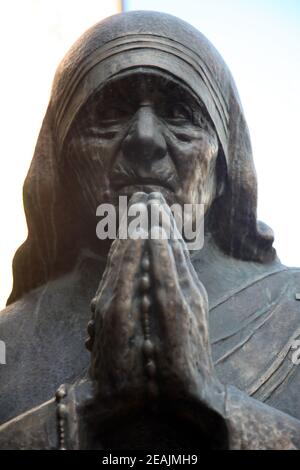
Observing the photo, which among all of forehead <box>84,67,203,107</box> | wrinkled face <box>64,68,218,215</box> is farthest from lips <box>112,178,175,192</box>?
forehead <box>84,67,203,107</box>

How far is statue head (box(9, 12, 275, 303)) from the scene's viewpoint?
7.13 ft

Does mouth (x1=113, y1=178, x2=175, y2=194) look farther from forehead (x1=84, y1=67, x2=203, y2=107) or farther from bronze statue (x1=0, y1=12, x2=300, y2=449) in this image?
forehead (x1=84, y1=67, x2=203, y2=107)

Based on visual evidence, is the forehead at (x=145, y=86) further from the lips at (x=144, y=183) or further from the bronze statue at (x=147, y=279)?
the lips at (x=144, y=183)

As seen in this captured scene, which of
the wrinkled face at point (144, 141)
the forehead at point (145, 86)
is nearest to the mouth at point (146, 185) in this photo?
the wrinkled face at point (144, 141)

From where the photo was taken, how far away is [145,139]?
2.11 meters

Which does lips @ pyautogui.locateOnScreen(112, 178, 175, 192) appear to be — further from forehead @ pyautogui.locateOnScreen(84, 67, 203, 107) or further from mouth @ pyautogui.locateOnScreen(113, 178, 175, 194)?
forehead @ pyautogui.locateOnScreen(84, 67, 203, 107)

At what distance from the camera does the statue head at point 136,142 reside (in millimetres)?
2174

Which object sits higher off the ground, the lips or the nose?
the nose

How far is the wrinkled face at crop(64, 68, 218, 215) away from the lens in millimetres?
2143

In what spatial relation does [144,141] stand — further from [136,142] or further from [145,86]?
[145,86]

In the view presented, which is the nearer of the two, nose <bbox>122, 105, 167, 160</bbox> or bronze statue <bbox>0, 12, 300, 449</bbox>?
bronze statue <bbox>0, 12, 300, 449</bbox>
